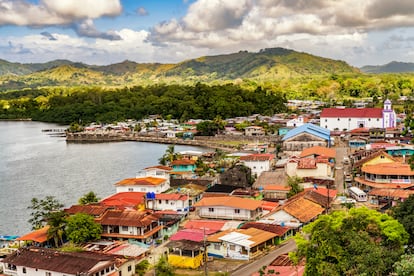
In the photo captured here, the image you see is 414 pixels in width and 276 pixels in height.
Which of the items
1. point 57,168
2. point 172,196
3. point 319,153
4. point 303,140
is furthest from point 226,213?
point 57,168

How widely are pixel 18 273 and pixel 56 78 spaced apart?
178 m

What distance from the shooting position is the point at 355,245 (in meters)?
9.63

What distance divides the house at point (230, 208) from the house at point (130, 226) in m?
2.10

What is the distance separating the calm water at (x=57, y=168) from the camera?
80.8 feet

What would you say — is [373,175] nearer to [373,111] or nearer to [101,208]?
[101,208]

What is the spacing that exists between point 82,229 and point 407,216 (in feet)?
33.5

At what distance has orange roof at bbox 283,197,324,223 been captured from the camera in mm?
16500

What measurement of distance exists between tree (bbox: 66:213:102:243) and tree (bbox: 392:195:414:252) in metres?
9.63

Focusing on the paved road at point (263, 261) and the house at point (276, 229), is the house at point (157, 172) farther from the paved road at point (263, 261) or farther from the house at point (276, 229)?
the paved road at point (263, 261)

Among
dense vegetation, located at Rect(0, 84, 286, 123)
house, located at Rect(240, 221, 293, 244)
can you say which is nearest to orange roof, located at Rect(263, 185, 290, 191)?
house, located at Rect(240, 221, 293, 244)

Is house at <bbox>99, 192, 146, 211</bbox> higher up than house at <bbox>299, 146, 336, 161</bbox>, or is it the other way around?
house at <bbox>299, 146, 336, 161</bbox>

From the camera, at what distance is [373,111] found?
40.9 m

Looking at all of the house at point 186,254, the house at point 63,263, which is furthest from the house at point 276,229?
the house at point 63,263

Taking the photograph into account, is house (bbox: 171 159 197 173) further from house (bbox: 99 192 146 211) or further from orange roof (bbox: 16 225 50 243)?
orange roof (bbox: 16 225 50 243)
